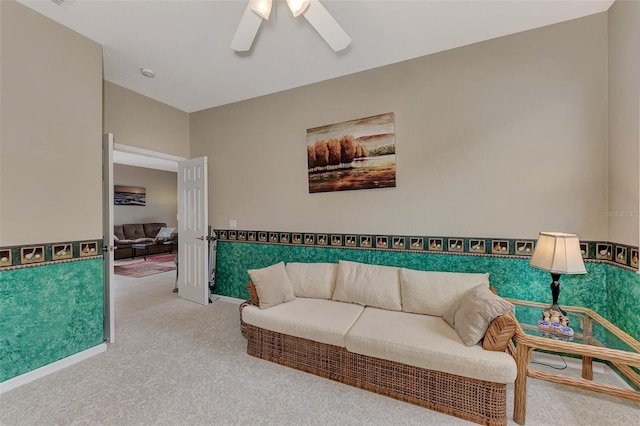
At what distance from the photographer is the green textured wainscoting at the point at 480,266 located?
2182mm

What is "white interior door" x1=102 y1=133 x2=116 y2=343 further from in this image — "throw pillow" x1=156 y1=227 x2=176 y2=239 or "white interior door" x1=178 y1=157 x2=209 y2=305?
"throw pillow" x1=156 y1=227 x2=176 y2=239

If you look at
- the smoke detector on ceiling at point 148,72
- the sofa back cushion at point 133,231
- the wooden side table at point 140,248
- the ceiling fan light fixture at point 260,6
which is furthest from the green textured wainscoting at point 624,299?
the sofa back cushion at point 133,231

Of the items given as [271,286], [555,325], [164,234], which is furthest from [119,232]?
[555,325]

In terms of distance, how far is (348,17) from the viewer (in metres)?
2.14

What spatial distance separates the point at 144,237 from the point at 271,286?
7.53m

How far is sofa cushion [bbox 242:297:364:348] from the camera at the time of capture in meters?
2.03

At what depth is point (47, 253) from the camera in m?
2.17

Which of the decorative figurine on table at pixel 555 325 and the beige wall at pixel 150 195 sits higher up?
the beige wall at pixel 150 195

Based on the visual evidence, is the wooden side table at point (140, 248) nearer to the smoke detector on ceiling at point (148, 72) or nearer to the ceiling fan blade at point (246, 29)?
the smoke detector on ceiling at point (148, 72)

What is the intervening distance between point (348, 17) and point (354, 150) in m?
1.22

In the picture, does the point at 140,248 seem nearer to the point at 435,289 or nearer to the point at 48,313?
the point at 48,313

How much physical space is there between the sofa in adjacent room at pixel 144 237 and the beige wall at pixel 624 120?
9044mm

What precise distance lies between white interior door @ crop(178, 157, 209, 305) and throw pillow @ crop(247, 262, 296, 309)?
1514 millimetres

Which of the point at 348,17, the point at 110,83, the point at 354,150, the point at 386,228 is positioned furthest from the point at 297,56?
the point at 110,83
